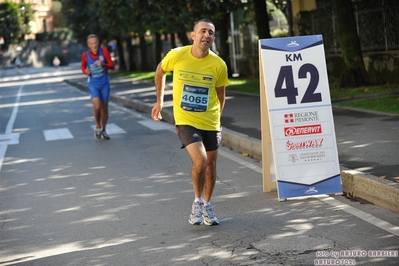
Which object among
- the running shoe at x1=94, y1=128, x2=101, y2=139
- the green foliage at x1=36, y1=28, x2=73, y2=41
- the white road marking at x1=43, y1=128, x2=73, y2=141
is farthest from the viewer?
the green foliage at x1=36, y1=28, x2=73, y2=41

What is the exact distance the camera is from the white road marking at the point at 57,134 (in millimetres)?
16875

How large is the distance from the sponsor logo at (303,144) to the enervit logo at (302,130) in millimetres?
85

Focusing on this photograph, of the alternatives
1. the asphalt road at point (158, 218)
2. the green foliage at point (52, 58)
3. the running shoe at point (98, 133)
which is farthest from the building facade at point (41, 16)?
the asphalt road at point (158, 218)

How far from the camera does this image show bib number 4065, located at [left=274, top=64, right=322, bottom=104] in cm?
886

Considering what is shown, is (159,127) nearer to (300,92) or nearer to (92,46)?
(92,46)

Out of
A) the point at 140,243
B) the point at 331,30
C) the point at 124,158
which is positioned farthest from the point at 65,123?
the point at 140,243

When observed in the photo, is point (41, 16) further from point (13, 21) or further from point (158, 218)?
point (158, 218)

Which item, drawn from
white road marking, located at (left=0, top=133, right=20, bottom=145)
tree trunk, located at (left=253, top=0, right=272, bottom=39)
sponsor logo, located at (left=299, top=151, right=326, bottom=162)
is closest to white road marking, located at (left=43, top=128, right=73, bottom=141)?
white road marking, located at (left=0, top=133, right=20, bottom=145)

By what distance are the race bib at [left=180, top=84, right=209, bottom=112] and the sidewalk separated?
6.23 feet

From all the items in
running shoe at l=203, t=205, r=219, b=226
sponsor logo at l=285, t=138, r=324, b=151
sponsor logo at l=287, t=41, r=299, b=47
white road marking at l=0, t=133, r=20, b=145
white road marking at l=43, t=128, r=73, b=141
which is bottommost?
white road marking at l=43, t=128, r=73, b=141

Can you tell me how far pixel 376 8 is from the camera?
919 inches

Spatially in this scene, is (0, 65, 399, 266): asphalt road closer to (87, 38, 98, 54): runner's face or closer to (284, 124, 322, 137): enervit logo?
(284, 124, 322, 137): enervit logo

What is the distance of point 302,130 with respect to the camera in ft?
29.1

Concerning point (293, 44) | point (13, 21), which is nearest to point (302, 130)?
point (293, 44)
